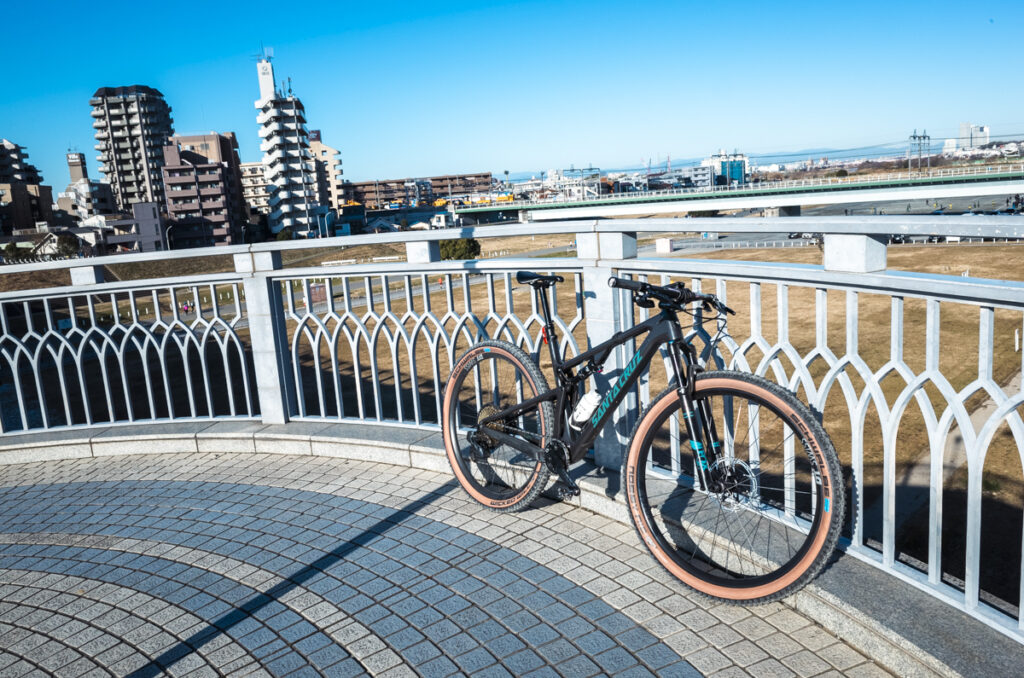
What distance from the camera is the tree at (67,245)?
8056 centimetres

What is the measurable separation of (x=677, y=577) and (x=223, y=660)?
1.76 metres

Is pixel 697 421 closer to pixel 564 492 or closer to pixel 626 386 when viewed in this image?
pixel 626 386

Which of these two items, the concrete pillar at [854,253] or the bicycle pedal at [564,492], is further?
the bicycle pedal at [564,492]

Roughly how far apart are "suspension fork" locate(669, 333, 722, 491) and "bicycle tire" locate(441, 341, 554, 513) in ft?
3.01

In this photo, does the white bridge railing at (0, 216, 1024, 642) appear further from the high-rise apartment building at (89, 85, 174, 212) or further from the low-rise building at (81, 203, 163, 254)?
the high-rise apartment building at (89, 85, 174, 212)

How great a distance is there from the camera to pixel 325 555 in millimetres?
3842

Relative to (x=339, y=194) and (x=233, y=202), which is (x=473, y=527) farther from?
(x=339, y=194)

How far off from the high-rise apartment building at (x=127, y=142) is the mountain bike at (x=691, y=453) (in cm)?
12768

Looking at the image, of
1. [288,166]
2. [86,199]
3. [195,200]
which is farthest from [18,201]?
[288,166]

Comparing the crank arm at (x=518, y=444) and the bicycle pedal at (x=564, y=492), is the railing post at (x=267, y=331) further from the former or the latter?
the bicycle pedal at (x=564, y=492)

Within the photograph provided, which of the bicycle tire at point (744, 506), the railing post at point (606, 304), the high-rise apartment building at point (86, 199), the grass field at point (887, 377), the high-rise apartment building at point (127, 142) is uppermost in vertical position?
the high-rise apartment building at point (127, 142)

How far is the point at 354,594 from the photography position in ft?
11.2

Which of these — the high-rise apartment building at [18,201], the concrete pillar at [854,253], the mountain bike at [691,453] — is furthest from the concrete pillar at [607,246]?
the high-rise apartment building at [18,201]

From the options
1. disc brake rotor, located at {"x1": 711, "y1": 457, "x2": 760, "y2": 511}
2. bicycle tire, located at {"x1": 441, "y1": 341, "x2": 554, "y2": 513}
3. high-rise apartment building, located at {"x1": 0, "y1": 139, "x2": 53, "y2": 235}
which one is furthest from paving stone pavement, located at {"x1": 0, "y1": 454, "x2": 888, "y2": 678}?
high-rise apartment building, located at {"x1": 0, "y1": 139, "x2": 53, "y2": 235}
